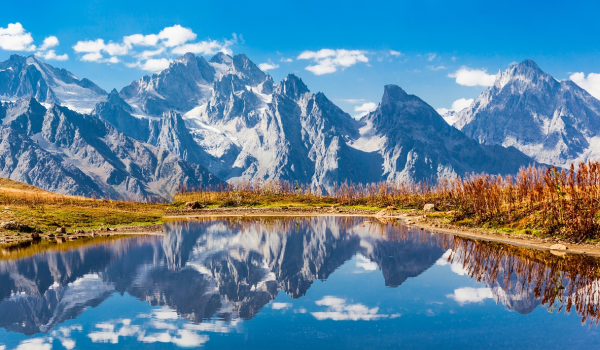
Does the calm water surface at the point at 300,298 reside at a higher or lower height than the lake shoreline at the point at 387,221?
lower

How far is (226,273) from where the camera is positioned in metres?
45.0

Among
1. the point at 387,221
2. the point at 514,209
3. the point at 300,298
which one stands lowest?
the point at 300,298

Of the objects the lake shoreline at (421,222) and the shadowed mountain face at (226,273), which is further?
the lake shoreline at (421,222)

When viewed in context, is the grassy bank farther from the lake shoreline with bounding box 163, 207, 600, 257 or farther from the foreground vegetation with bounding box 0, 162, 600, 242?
the lake shoreline with bounding box 163, 207, 600, 257

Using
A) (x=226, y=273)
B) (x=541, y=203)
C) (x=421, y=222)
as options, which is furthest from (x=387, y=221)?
(x=226, y=273)

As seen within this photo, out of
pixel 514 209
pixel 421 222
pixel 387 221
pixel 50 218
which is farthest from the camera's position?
pixel 387 221

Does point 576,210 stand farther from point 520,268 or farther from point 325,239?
point 325,239

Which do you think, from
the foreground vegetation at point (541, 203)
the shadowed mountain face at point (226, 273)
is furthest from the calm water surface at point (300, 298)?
the foreground vegetation at point (541, 203)

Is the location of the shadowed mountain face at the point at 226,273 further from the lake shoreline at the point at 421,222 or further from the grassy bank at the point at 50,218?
the grassy bank at the point at 50,218

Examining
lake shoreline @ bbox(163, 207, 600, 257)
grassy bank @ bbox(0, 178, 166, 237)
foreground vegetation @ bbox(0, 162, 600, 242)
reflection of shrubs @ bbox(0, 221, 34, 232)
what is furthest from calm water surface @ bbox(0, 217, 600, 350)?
grassy bank @ bbox(0, 178, 166, 237)

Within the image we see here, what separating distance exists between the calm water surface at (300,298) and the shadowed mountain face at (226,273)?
0.13m

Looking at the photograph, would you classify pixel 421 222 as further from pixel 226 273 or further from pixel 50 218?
pixel 50 218

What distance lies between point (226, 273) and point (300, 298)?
1139 cm

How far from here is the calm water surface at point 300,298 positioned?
26641mm
